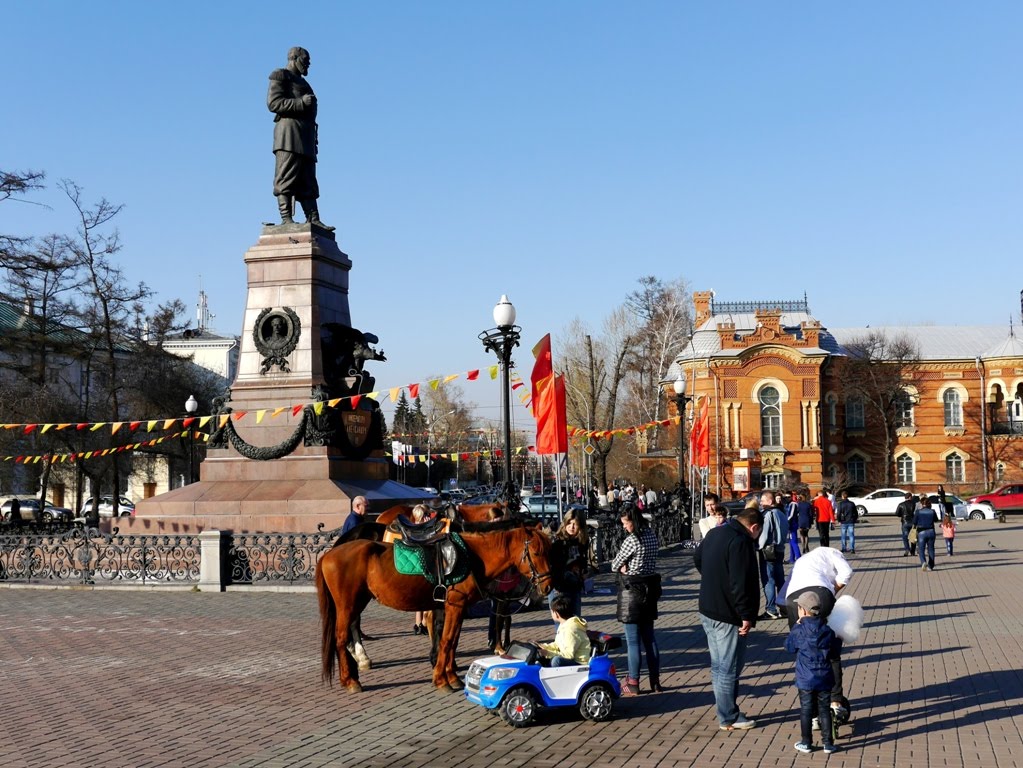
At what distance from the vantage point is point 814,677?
7.89m

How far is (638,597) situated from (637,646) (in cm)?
54

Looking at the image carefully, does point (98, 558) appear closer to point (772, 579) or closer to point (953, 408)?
point (772, 579)

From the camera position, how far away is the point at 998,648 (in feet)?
41.7

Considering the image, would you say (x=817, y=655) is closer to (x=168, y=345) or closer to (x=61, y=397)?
(x=61, y=397)

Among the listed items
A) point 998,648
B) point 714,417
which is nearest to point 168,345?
point 714,417

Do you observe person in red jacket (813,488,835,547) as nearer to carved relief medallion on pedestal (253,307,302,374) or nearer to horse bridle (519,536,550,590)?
carved relief medallion on pedestal (253,307,302,374)

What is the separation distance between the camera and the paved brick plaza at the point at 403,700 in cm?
795

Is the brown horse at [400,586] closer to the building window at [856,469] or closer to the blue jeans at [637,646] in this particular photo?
the blue jeans at [637,646]

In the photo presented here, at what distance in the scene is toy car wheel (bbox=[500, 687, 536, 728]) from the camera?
8789 millimetres

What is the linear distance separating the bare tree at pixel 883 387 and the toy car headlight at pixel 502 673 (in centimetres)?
6194

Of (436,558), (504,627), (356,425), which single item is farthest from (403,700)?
(356,425)

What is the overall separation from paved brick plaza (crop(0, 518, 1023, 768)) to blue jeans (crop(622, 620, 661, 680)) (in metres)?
0.25

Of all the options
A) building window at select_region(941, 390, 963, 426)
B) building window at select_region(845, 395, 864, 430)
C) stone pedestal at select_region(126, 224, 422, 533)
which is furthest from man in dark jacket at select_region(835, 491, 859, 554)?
building window at select_region(941, 390, 963, 426)

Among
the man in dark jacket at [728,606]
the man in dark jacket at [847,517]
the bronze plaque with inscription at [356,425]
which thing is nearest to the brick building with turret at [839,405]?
the man in dark jacket at [847,517]
